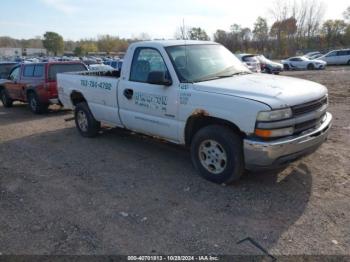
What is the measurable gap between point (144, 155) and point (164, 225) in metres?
2.51

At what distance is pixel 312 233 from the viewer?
11.3ft

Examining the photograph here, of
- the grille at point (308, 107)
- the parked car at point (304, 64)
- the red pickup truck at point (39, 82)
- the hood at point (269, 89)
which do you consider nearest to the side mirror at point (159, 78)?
the hood at point (269, 89)

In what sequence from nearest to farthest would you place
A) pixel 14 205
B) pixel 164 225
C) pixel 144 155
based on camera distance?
1. pixel 164 225
2. pixel 14 205
3. pixel 144 155

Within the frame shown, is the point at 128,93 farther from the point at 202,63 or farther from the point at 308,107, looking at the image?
the point at 308,107

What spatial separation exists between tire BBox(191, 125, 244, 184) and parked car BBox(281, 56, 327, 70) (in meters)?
28.8

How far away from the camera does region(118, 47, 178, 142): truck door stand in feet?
16.4

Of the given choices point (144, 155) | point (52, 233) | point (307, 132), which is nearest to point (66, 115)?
point (144, 155)

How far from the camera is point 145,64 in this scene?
5527mm

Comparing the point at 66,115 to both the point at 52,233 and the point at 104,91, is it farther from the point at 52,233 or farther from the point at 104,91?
the point at 52,233

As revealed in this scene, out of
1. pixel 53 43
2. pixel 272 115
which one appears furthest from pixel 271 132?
pixel 53 43

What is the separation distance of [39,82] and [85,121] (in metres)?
4.05

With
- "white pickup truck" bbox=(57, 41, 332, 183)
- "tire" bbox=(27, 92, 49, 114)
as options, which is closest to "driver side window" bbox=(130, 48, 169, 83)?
"white pickup truck" bbox=(57, 41, 332, 183)

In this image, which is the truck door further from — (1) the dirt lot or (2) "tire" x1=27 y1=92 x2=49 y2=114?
(2) "tire" x1=27 y1=92 x2=49 y2=114

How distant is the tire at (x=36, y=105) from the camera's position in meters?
10.6
